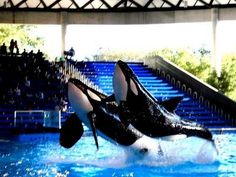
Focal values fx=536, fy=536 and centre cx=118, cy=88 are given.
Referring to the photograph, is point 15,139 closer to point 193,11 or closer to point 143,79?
point 143,79

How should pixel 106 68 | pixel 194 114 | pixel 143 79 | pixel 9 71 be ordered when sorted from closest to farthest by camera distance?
pixel 194 114, pixel 9 71, pixel 143 79, pixel 106 68

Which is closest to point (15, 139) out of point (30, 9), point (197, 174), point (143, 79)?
point (197, 174)

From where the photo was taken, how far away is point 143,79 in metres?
24.7

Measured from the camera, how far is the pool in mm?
9484

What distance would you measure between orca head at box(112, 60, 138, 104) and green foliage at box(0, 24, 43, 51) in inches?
1486

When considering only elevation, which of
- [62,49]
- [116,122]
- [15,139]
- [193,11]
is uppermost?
[193,11]

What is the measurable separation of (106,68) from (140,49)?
98.7 ft

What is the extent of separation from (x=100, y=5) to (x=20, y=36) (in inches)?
857

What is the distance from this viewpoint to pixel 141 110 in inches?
360

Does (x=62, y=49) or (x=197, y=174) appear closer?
(x=197, y=174)

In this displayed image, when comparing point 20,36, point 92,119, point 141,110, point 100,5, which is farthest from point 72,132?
point 20,36

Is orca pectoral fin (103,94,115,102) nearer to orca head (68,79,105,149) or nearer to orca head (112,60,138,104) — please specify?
orca head (68,79,105,149)

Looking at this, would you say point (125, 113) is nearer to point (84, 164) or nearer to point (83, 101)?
point (83, 101)

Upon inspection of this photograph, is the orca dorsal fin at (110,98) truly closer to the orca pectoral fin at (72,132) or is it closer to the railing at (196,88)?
the orca pectoral fin at (72,132)
